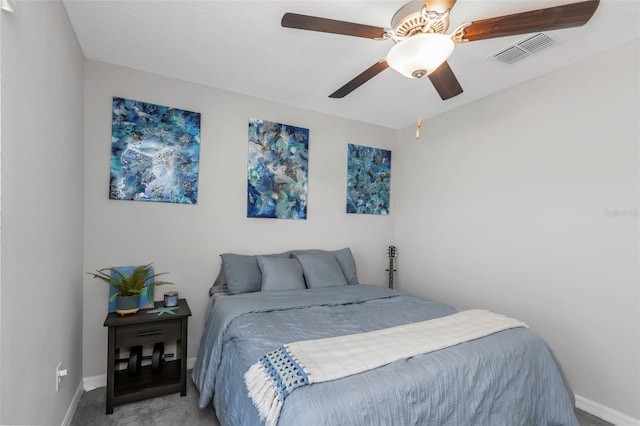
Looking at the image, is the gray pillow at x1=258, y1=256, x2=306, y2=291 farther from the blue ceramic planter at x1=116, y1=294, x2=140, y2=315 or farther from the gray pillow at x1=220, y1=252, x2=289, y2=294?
the blue ceramic planter at x1=116, y1=294, x2=140, y2=315

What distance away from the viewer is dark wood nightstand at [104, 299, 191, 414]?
6.48ft

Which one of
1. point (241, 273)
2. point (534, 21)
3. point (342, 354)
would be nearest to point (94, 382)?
point (241, 273)

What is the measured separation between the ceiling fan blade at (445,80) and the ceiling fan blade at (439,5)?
40 centimetres

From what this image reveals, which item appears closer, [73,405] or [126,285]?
[73,405]

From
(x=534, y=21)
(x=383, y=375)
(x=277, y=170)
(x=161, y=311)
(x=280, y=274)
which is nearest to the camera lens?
(x=383, y=375)

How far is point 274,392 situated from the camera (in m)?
1.15

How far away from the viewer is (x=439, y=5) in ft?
4.24

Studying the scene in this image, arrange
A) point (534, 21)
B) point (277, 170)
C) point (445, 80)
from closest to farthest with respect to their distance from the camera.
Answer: point (534, 21)
point (445, 80)
point (277, 170)

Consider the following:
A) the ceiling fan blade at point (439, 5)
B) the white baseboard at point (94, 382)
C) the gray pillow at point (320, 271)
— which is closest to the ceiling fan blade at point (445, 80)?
the ceiling fan blade at point (439, 5)

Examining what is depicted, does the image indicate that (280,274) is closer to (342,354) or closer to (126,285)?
(126,285)

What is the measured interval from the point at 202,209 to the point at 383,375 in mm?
2149

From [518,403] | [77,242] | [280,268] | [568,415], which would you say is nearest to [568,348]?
[568,415]

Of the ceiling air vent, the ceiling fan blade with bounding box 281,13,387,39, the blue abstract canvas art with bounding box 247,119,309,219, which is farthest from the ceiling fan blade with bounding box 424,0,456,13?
the blue abstract canvas art with bounding box 247,119,309,219

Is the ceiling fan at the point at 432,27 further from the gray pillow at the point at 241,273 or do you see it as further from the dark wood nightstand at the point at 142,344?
the dark wood nightstand at the point at 142,344
